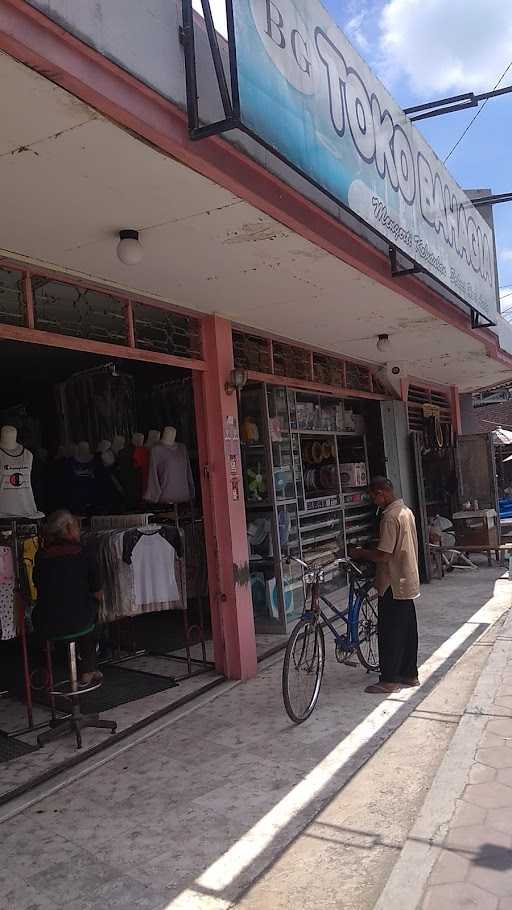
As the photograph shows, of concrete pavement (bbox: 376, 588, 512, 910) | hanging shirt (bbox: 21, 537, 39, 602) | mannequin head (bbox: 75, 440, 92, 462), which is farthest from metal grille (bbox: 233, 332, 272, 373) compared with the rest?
concrete pavement (bbox: 376, 588, 512, 910)

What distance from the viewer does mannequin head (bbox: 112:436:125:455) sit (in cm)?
733

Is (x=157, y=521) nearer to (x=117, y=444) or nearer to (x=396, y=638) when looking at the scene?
(x=117, y=444)

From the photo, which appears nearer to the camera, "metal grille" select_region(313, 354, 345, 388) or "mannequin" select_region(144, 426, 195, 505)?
"mannequin" select_region(144, 426, 195, 505)

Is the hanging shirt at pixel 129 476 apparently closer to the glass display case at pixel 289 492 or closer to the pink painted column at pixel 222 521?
the glass display case at pixel 289 492

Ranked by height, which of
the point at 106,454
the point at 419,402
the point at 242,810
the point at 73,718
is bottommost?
the point at 242,810

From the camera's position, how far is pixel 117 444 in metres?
7.37

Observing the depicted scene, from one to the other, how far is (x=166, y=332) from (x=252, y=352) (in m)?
1.51

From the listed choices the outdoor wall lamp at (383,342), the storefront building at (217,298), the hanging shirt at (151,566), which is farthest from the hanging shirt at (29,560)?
the outdoor wall lamp at (383,342)

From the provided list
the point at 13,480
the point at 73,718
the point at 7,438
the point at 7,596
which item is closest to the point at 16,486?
the point at 13,480

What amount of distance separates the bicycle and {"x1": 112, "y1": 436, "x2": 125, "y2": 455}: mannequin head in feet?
9.31

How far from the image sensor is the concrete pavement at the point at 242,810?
9.86 feet

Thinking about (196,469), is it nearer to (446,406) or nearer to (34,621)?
(34,621)

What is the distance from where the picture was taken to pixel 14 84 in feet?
8.16

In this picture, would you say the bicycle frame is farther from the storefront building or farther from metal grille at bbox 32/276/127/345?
metal grille at bbox 32/276/127/345
